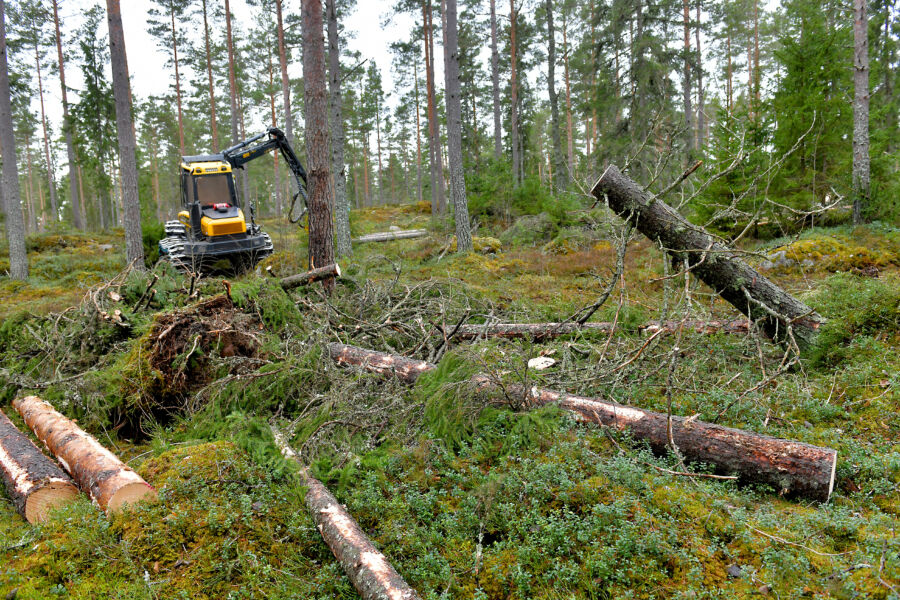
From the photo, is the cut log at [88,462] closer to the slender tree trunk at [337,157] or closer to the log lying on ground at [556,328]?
the log lying on ground at [556,328]

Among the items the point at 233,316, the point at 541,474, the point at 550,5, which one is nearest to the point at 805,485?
the point at 541,474

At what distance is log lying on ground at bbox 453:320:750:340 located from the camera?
19.6 ft

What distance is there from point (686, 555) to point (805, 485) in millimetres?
1272

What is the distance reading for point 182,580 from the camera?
2.74 meters

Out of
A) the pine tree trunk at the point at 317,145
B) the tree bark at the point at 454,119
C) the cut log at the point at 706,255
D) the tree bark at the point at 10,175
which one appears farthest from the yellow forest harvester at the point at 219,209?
the cut log at the point at 706,255

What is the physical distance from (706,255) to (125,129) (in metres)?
14.1

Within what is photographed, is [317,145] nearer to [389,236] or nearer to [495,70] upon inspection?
[389,236]

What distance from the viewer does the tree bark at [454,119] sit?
42.7 feet

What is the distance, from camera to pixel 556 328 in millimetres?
6188

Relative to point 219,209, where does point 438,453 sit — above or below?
below

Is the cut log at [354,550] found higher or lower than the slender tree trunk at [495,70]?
lower

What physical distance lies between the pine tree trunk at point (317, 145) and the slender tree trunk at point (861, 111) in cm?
1203

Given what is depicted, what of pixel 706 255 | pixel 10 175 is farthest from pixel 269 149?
pixel 706 255

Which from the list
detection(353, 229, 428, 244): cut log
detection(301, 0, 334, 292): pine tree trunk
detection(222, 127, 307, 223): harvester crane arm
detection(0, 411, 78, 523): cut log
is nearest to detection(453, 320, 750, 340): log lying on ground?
detection(301, 0, 334, 292): pine tree trunk
